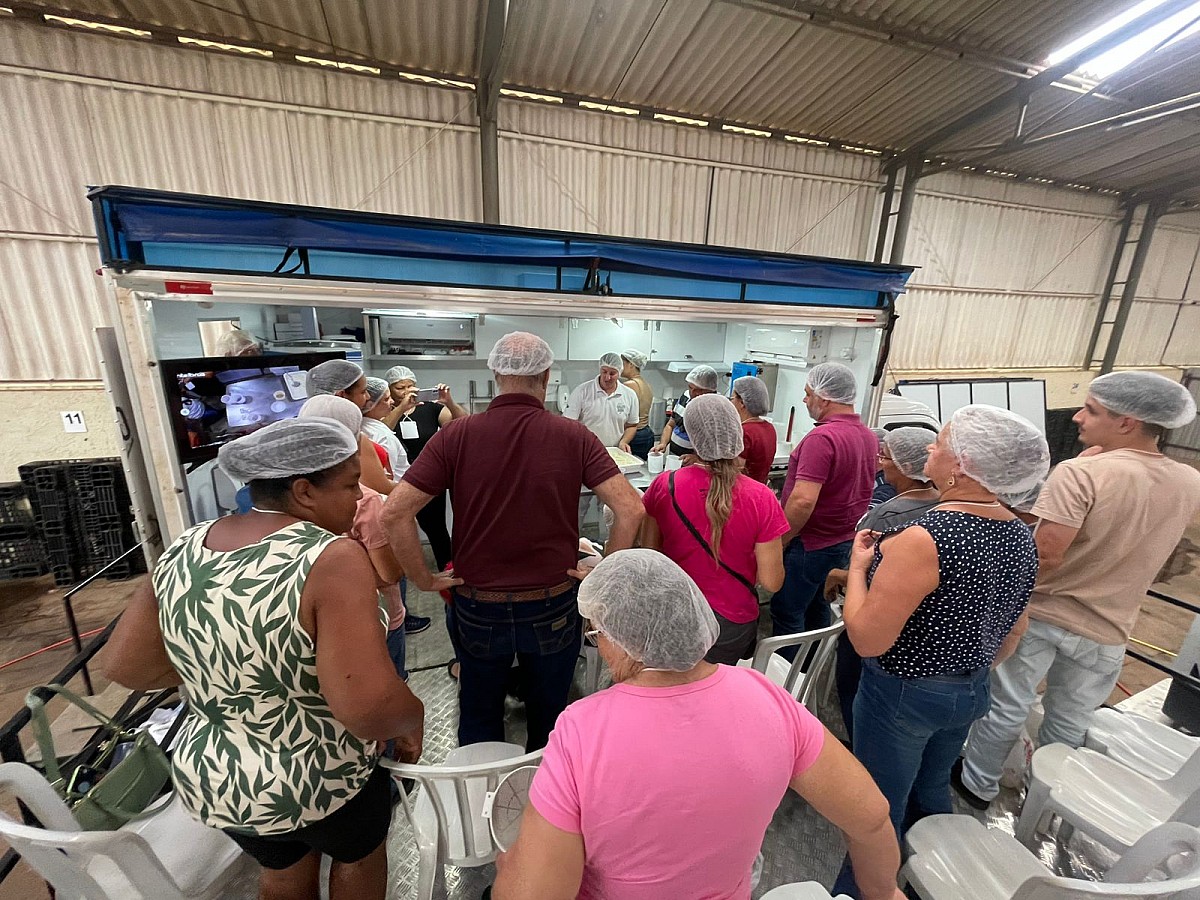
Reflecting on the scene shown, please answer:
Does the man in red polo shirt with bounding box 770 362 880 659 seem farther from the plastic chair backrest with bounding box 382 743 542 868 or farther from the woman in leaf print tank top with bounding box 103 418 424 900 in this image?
the woman in leaf print tank top with bounding box 103 418 424 900

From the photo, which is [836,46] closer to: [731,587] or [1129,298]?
[731,587]

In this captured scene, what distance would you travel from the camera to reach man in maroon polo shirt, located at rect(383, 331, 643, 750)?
178 centimetres

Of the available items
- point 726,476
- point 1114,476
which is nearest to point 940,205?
point 1114,476

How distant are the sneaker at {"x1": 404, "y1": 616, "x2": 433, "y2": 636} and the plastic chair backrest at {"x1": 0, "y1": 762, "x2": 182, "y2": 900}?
6.93 ft

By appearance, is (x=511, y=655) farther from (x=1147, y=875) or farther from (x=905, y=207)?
(x=905, y=207)

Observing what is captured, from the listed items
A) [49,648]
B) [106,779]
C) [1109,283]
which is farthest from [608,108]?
[1109,283]

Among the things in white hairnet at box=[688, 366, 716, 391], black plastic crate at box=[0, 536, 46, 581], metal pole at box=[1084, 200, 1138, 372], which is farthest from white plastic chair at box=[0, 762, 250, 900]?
metal pole at box=[1084, 200, 1138, 372]

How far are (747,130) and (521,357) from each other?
6160 mm

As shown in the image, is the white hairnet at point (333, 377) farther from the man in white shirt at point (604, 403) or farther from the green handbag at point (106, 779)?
the man in white shirt at point (604, 403)

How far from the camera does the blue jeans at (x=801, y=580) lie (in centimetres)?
271

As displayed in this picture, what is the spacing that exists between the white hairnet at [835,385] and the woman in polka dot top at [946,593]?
1133 millimetres

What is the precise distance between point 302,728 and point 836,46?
654cm

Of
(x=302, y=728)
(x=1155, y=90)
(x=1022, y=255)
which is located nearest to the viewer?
(x=302, y=728)

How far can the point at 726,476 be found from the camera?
1.82 meters
